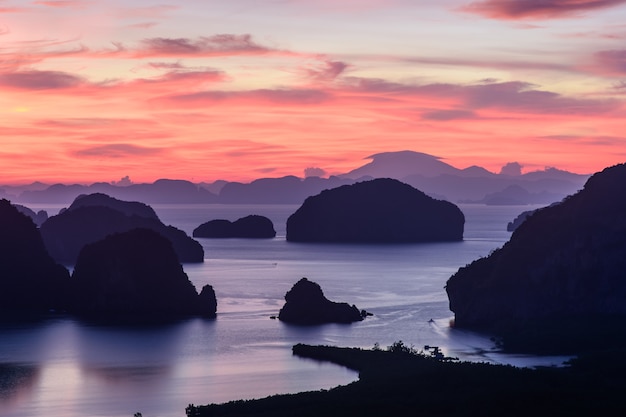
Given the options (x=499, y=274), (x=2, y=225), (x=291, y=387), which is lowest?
(x=291, y=387)

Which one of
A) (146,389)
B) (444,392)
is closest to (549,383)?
(444,392)

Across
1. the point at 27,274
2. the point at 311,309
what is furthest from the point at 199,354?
the point at 27,274

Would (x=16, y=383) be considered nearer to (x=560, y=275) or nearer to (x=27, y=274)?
(x=560, y=275)

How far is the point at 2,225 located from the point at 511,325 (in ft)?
247

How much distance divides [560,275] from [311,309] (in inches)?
1089

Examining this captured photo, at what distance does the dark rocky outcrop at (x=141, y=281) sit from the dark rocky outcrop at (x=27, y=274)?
427 inches

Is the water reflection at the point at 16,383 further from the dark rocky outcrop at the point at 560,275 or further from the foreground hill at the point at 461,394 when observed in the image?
the dark rocky outcrop at the point at 560,275

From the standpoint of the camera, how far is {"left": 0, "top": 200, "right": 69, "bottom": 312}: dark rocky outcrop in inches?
5586

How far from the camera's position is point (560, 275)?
110188 mm

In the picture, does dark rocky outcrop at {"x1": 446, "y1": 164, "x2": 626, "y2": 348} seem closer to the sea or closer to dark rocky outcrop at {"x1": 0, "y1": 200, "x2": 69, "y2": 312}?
the sea

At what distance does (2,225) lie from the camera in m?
150

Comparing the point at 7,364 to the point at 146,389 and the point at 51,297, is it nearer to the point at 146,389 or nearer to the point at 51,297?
the point at 146,389

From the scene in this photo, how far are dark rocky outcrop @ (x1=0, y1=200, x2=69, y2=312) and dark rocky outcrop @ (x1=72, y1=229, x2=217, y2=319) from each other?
1086 centimetres

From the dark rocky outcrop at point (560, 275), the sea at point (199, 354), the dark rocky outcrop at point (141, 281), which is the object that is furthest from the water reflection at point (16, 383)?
the dark rocky outcrop at point (560, 275)
